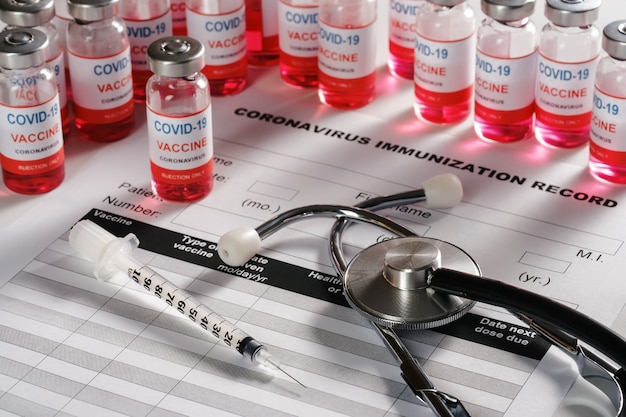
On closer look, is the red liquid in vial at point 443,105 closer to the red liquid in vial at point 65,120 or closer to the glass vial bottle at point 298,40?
the glass vial bottle at point 298,40

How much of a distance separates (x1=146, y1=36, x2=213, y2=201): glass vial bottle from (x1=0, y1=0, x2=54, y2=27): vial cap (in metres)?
0.19

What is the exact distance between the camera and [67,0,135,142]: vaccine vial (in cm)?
139

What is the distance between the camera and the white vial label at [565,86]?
1.37 metres

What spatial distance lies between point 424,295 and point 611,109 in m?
0.38

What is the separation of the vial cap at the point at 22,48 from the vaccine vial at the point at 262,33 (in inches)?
15.5

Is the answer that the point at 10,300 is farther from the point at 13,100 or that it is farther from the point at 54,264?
the point at 13,100

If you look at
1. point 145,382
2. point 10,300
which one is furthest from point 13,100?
point 145,382

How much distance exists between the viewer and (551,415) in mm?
1043

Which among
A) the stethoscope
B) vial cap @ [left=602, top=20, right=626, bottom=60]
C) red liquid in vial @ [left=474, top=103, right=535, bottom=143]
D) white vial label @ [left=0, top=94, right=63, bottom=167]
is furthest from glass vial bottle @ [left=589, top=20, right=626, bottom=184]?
white vial label @ [left=0, top=94, right=63, bottom=167]

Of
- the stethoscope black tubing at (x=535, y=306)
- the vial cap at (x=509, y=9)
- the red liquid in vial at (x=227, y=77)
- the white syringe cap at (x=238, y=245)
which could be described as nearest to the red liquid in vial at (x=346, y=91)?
the red liquid in vial at (x=227, y=77)

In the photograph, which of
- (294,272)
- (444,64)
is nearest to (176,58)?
(294,272)

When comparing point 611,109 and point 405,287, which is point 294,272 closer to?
point 405,287

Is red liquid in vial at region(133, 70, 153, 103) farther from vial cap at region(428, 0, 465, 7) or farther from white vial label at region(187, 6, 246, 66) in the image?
vial cap at region(428, 0, 465, 7)

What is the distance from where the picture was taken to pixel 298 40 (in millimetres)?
1556
